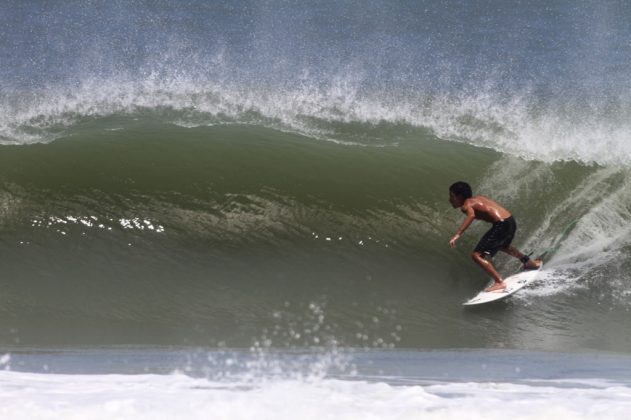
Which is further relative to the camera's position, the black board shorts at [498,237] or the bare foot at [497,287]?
the black board shorts at [498,237]

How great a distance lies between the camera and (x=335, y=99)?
39.8 feet

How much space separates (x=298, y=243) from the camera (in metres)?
8.84

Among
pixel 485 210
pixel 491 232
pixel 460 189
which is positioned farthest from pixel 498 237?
pixel 460 189

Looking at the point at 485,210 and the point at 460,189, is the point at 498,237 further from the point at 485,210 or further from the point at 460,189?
the point at 460,189

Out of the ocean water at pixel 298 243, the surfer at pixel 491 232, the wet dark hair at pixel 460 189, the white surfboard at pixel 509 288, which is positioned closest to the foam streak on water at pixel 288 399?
the ocean water at pixel 298 243

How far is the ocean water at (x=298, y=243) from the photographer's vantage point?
5.48 m

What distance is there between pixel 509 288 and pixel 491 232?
21.3 inches

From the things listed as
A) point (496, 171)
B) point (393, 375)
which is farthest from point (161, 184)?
point (393, 375)

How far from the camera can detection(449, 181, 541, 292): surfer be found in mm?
8055

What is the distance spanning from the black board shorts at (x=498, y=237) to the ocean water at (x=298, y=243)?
0.42 meters

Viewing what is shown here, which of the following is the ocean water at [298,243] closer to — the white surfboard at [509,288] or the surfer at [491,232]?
the white surfboard at [509,288]

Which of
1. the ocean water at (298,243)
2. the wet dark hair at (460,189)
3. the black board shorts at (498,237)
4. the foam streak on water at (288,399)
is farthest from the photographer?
the black board shorts at (498,237)

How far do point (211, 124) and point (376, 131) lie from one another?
2096mm

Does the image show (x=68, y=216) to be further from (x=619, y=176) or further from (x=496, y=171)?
(x=619, y=176)
